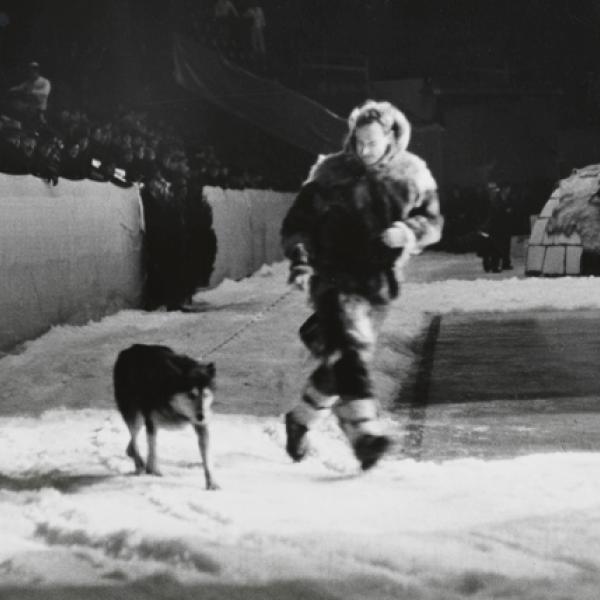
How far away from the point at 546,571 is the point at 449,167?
146 ft

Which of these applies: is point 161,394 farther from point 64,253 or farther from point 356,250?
point 64,253

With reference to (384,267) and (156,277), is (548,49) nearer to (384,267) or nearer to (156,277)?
(156,277)

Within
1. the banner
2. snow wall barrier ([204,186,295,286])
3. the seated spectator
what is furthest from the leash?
the banner

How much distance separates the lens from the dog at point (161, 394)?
643 cm

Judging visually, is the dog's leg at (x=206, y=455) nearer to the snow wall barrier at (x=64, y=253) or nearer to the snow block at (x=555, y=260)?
the snow wall barrier at (x=64, y=253)

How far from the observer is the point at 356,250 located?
7191 millimetres

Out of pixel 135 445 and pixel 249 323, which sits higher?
pixel 135 445

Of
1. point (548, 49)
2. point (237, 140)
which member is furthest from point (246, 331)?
point (548, 49)

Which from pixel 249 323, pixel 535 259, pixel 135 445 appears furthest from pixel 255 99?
pixel 135 445

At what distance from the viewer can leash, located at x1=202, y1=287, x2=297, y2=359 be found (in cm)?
1290

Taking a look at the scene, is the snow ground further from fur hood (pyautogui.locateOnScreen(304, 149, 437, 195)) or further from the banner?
the banner

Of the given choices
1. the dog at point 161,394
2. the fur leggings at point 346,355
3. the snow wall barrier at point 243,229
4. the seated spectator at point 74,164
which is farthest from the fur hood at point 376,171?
the snow wall barrier at point 243,229

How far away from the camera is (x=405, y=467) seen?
23.9ft

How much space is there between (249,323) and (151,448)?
839cm
